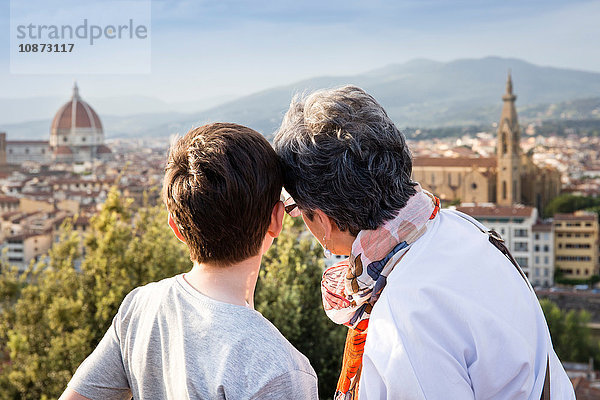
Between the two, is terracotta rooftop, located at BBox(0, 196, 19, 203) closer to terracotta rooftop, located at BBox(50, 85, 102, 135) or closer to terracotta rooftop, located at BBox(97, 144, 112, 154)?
terracotta rooftop, located at BBox(97, 144, 112, 154)

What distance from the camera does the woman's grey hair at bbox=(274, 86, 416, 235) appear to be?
0.83 meters

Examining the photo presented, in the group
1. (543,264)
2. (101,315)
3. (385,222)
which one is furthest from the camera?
(543,264)

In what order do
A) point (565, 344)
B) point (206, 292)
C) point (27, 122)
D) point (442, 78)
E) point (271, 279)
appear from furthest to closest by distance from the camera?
point (442, 78), point (27, 122), point (565, 344), point (271, 279), point (206, 292)

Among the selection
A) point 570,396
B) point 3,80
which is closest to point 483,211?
point 570,396

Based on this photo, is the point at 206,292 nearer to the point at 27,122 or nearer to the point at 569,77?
the point at 27,122

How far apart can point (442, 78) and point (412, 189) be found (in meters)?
34.4

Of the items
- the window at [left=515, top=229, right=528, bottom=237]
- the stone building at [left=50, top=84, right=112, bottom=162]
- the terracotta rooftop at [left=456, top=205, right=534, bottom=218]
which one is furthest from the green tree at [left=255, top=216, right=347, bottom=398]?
the stone building at [left=50, top=84, right=112, bottom=162]

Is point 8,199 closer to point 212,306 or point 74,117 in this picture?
point 74,117

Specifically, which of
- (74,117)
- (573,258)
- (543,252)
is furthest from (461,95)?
(74,117)

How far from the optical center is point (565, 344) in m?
15.1

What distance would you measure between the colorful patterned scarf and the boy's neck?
0.54ft

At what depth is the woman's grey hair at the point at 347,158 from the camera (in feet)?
2.71

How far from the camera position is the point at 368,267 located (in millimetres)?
862

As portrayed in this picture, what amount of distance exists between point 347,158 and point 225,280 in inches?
8.7
